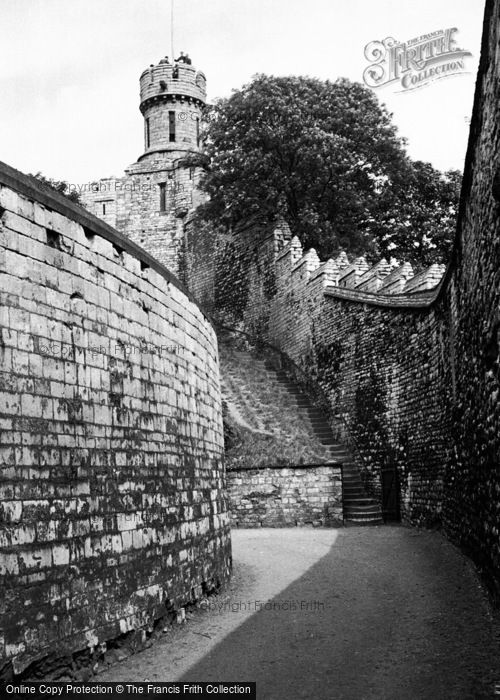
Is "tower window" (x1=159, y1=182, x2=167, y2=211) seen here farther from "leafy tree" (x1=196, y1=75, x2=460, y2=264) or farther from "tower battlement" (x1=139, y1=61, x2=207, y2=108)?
"leafy tree" (x1=196, y1=75, x2=460, y2=264)

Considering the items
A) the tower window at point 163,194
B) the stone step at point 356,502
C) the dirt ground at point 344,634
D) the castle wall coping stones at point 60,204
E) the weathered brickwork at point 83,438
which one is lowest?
the dirt ground at point 344,634

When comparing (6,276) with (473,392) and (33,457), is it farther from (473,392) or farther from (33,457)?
(473,392)

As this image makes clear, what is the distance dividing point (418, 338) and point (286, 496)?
186 inches

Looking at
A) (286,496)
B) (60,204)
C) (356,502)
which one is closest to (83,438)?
(60,204)

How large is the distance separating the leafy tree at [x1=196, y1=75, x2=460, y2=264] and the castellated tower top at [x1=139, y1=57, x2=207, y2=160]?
41.2 feet

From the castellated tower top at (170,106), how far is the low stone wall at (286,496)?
26738 millimetres

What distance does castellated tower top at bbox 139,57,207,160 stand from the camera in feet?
138

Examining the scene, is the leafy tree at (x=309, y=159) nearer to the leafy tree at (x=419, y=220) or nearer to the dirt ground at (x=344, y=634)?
the leafy tree at (x=419, y=220)

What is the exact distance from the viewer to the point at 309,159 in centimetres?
2695

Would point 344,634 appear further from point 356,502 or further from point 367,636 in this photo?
point 356,502

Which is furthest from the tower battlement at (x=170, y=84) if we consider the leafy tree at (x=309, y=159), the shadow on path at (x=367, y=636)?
the shadow on path at (x=367, y=636)

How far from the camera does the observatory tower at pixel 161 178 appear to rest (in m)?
38.4

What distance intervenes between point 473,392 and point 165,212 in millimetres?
29835

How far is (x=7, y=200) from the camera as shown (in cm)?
641
